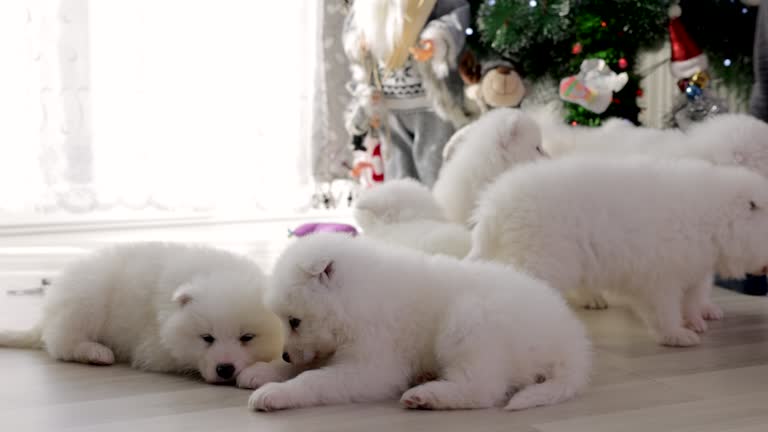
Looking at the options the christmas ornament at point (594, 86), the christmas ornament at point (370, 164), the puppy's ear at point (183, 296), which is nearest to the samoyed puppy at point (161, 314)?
the puppy's ear at point (183, 296)

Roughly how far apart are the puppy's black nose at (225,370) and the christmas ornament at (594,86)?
2026 millimetres

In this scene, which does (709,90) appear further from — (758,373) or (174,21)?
(174,21)

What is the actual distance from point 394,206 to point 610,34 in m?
1.36

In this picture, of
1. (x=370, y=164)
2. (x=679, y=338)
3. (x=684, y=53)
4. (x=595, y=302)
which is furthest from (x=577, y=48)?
(x=679, y=338)

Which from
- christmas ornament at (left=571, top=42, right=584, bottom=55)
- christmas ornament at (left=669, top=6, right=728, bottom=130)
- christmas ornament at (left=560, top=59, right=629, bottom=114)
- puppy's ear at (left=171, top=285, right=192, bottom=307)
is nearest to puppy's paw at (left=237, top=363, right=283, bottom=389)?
puppy's ear at (left=171, top=285, right=192, bottom=307)

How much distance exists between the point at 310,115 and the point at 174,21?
957 mm

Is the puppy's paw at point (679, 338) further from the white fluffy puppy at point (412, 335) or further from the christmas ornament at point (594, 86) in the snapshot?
the christmas ornament at point (594, 86)

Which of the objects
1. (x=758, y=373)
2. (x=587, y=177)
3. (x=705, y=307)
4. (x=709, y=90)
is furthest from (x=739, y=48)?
(x=758, y=373)

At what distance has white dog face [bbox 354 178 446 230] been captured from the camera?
311 cm

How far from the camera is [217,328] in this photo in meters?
2.25

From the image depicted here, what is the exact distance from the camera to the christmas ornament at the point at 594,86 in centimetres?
368

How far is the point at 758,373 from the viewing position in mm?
2316

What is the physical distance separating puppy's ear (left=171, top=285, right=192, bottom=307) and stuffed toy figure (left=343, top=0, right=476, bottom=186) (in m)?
2.29

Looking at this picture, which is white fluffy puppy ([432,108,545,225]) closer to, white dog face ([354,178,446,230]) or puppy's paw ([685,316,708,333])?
white dog face ([354,178,446,230])
